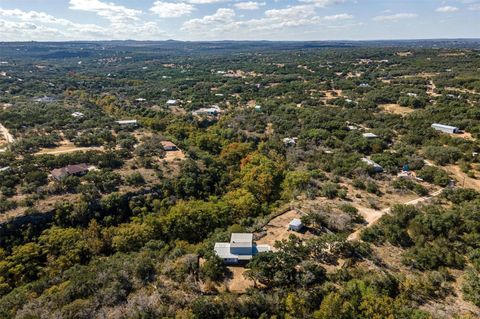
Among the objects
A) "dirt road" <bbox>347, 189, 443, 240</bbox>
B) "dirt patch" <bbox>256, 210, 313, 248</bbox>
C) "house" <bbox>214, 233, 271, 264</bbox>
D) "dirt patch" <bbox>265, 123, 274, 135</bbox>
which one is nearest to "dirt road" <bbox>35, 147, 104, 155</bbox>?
"dirt patch" <bbox>265, 123, 274, 135</bbox>

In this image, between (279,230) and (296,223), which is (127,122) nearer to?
(279,230)

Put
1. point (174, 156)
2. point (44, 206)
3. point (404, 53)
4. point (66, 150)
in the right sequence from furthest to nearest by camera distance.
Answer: point (404, 53) → point (66, 150) → point (174, 156) → point (44, 206)

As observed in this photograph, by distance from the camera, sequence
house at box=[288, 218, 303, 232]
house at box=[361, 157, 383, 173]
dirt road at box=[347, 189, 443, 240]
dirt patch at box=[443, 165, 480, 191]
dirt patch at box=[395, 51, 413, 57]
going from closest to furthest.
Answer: dirt road at box=[347, 189, 443, 240] < house at box=[288, 218, 303, 232] < dirt patch at box=[443, 165, 480, 191] < house at box=[361, 157, 383, 173] < dirt patch at box=[395, 51, 413, 57]

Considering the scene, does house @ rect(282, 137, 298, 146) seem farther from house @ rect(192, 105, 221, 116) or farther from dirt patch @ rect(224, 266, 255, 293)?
dirt patch @ rect(224, 266, 255, 293)

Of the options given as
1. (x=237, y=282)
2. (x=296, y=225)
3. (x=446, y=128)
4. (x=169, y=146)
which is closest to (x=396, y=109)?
(x=446, y=128)

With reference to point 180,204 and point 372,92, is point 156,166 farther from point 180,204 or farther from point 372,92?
point 372,92

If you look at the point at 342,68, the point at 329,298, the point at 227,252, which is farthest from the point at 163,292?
the point at 342,68
